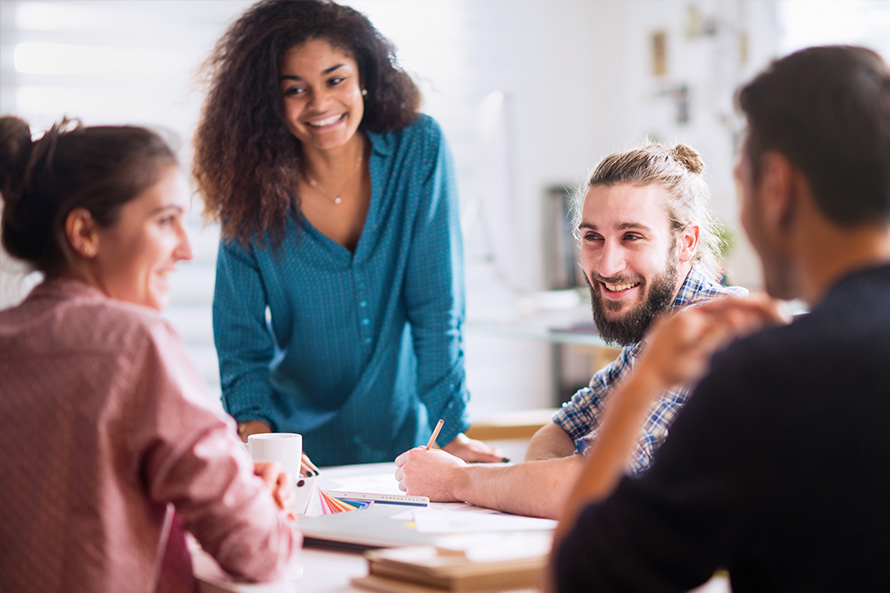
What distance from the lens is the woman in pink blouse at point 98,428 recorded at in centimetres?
93

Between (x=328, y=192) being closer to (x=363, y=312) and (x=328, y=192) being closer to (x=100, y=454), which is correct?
(x=363, y=312)

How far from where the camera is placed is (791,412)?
0.71 metres

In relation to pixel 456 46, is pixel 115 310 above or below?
below

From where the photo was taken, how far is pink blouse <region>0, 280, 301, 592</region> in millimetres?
929

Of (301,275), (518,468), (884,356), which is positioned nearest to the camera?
(884,356)

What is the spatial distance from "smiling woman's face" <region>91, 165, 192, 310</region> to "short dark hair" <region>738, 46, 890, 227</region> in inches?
27.4

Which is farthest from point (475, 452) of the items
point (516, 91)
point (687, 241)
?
point (516, 91)

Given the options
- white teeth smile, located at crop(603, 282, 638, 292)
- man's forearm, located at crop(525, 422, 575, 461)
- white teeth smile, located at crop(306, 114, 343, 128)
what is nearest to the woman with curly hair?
white teeth smile, located at crop(306, 114, 343, 128)

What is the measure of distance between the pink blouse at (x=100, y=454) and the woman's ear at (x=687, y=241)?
105 cm

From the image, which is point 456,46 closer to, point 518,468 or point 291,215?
point 291,215

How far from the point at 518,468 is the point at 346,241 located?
0.89m

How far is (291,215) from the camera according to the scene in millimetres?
2061

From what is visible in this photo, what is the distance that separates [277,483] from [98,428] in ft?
1.08

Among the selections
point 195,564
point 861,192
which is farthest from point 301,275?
point 861,192
